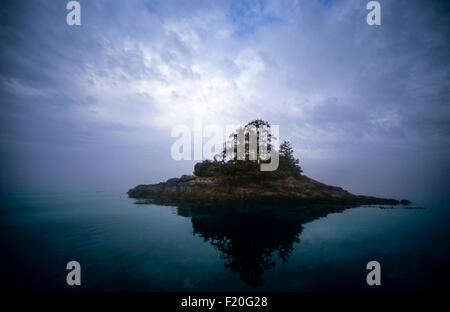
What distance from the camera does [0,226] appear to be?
17672 mm

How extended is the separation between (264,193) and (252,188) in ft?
9.39

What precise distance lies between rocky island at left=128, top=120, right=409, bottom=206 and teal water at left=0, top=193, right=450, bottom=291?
43.5 feet

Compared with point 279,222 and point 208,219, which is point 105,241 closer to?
point 208,219

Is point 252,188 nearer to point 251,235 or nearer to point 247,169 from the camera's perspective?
point 247,169

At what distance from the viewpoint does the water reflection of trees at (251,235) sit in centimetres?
1013

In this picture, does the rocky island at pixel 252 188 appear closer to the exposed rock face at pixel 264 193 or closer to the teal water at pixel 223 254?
the exposed rock face at pixel 264 193

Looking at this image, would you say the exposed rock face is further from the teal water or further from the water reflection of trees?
the teal water

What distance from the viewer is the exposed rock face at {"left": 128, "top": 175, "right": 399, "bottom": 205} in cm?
3272

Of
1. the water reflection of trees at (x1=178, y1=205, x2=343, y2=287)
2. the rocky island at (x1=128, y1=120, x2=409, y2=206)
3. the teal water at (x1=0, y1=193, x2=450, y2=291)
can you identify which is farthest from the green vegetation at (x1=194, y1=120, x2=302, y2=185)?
the teal water at (x1=0, y1=193, x2=450, y2=291)

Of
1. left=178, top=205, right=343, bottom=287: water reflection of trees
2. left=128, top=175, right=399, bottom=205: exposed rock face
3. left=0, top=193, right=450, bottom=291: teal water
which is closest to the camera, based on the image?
left=0, top=193, right=450, bottom=291: teal water

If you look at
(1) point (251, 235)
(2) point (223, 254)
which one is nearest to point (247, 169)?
(1) point (251, 235)

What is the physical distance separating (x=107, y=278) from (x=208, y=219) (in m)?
12.5
